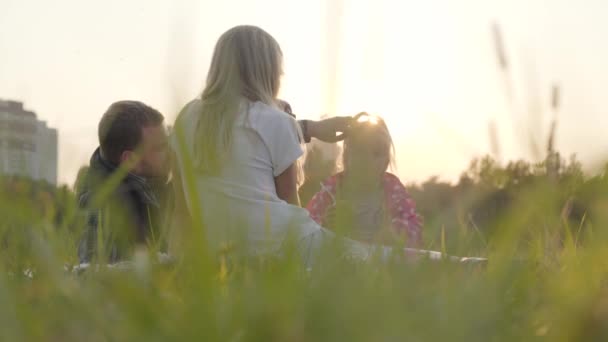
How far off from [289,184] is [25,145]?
2485mm

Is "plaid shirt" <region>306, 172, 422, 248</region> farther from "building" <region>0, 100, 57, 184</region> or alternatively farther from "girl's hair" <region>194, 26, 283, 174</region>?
"building" <region>0, 100, 57, 184</region>

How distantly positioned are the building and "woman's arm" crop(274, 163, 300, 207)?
236 centimetres

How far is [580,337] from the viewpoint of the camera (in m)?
0.56

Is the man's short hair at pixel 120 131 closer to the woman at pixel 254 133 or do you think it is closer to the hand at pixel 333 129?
the woman at pixel 254 133

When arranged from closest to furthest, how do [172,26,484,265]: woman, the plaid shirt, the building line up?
the building
[172,26,484,265]: woman
the plaid shirt

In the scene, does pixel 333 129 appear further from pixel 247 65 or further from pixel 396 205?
pixel 396 205

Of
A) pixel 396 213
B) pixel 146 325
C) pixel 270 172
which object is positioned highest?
pixel 146 325

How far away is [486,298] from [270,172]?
2788 millimetres

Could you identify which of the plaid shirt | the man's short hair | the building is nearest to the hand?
the man's short hair

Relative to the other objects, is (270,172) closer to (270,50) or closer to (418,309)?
(270,50)

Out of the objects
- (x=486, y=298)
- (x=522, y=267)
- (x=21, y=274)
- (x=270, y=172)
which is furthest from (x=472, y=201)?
(x=270, y=172)

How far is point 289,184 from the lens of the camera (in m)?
3.51

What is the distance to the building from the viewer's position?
1.03m

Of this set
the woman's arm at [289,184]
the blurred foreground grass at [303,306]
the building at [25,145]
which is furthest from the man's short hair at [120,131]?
the blurred foreground grass at [303,306]
